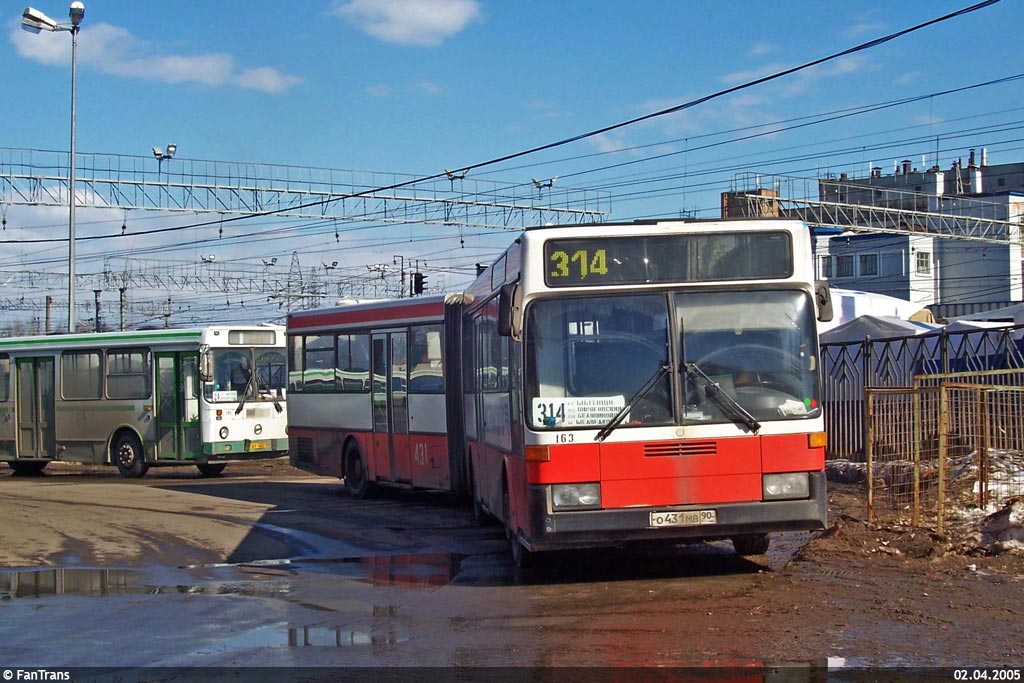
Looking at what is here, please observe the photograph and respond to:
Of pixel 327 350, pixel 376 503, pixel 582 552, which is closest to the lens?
pixel 582 552

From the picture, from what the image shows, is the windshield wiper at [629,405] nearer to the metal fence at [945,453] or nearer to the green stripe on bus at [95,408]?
the metal fence at [945,453]

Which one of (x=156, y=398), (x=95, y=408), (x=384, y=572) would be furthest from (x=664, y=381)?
(x=95, y=408)

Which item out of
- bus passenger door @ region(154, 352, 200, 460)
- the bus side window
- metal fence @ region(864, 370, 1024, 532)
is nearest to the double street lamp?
the bus side window

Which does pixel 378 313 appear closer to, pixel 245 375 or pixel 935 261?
pixel 245 375

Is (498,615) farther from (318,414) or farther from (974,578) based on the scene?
(318,414)

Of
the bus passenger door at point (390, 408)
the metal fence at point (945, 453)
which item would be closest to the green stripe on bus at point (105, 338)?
the bus passenger door at point (390, 408)

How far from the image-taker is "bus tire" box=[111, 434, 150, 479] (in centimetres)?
2509

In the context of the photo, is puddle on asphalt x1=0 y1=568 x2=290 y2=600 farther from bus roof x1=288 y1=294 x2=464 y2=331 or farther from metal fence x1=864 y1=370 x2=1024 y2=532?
metal fence x1=864 y1=370 x2=1024 y2=532

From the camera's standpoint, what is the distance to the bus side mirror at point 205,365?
23.9 metres

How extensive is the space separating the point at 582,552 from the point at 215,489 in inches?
410

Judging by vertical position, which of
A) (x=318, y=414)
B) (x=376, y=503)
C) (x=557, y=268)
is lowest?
(x=376, y=503)

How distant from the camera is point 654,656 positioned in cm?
725

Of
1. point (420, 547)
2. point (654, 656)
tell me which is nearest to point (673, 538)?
point (654, 656)

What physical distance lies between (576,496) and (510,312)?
1585mm
